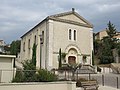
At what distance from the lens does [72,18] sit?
38906mm

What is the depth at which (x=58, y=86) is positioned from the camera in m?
15.0

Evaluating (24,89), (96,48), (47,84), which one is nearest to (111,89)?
(47,84)

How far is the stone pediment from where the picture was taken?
36753 mm

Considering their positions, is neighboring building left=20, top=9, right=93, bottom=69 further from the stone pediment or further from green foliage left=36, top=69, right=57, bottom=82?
green foliage left=36, top=69, right=57, bottom=82

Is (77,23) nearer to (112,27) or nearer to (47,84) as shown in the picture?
(112,27)

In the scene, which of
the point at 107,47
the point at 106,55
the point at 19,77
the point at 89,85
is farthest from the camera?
the point at 107,47

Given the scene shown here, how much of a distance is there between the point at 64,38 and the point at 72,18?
4708mm

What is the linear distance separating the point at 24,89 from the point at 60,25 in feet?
77.7

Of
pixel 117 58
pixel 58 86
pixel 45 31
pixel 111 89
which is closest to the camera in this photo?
pixel 58 86

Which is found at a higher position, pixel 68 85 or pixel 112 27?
pixel 112 27

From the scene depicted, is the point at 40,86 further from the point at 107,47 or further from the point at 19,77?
the point at 107,47

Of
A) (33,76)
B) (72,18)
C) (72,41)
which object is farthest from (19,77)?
(72,18)

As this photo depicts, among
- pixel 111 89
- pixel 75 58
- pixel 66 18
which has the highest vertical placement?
pixel 66 18

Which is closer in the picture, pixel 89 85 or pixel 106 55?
pixel 89 85
